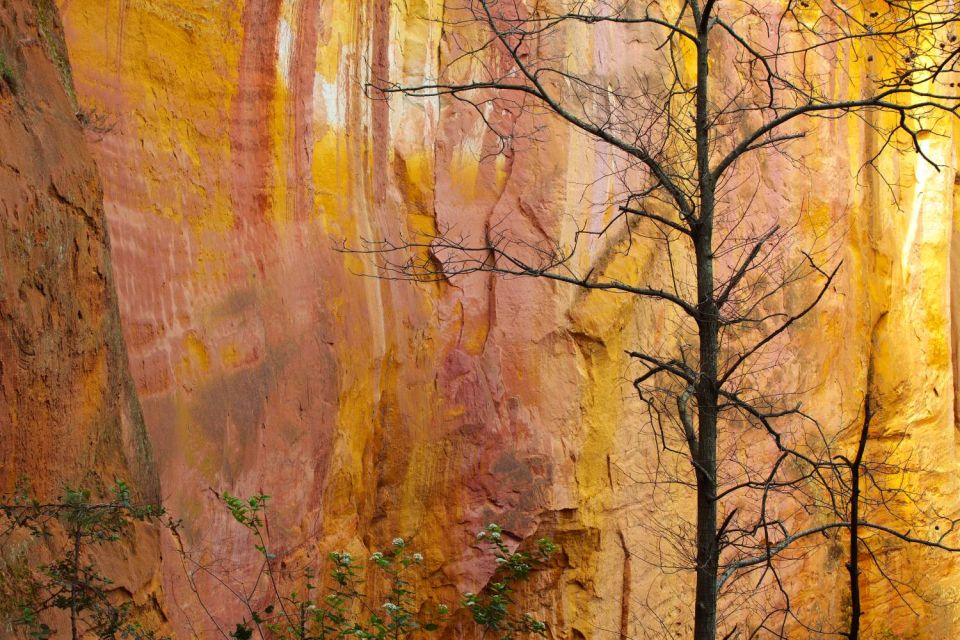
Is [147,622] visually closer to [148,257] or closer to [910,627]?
[148,257]

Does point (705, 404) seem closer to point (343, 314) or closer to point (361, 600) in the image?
point (343, 314)

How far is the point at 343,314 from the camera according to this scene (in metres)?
6.77

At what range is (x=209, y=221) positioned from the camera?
5848 millimetres

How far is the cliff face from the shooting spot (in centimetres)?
550

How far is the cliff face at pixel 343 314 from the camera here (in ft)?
18.0

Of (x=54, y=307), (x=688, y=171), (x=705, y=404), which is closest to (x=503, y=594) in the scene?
(x=705, y=404)

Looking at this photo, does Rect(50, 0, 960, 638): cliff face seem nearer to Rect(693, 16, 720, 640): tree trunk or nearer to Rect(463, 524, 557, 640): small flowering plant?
Rect(463, 524, 557, 640): small flowering plant

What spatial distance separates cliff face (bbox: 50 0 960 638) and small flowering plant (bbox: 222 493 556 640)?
7.7 inches

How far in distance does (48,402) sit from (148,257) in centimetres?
191

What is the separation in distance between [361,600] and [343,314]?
1888mm

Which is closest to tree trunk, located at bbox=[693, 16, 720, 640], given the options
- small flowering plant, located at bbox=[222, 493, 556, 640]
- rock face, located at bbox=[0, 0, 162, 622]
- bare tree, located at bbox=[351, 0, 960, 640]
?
bare tree, located at bbox=[351, 0, 960, 640]

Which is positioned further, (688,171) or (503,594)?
(503,594)

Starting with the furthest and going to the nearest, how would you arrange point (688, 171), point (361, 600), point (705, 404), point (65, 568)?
point (361, 600) < point (688, 171) < point (705, 404) < point (65, 568)

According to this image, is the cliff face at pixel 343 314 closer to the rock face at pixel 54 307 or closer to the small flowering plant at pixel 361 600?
the small flowering plant at pixel 361 600
